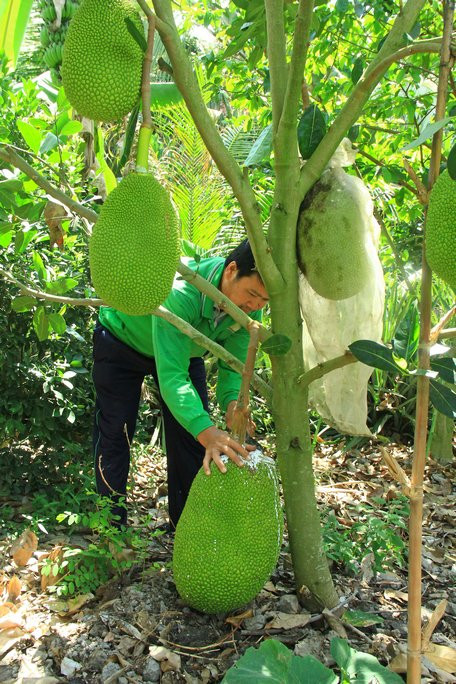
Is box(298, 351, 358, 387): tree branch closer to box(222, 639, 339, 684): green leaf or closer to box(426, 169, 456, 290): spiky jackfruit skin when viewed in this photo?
box(426, 169, 456, 290): spiky jackfruit skin

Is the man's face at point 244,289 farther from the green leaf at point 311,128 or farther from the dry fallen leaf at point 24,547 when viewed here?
the dry fallen leaf at point 24,547

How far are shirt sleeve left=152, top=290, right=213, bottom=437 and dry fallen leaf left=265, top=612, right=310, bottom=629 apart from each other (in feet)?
1.61

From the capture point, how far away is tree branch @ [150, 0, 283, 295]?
107 cm

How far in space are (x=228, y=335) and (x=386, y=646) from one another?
1092 millimetres

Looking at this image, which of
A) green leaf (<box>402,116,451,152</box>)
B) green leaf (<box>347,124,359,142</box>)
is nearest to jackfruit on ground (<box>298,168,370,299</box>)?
green leaf (<box>347,124,359,142</box>)

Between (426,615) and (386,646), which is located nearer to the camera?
(386,646)

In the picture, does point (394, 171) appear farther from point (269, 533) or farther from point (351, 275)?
point (269, 533)

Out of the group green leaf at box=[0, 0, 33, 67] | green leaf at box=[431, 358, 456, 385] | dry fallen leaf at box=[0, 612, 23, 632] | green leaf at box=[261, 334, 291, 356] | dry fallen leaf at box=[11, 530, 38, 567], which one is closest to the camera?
green leaf at box=[431, 358, 456, 385]

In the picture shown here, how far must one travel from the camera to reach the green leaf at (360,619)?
144cm

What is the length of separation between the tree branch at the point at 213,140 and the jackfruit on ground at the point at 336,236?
96 mm

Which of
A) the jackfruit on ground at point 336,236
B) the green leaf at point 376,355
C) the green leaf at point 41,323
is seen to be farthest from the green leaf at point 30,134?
the green leaf at point 376,355

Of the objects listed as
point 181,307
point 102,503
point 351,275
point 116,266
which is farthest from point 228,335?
point 116,266

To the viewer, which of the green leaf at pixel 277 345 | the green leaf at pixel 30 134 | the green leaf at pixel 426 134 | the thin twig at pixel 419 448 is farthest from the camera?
the green leaf at pixel 30 134

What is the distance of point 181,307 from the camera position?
1916 millimetres
